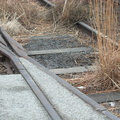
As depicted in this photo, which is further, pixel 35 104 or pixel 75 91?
pixel 75 91

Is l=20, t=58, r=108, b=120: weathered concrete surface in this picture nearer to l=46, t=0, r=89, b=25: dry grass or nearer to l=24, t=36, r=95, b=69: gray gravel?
l=24, t=36, r=95, b=69: gray gravel

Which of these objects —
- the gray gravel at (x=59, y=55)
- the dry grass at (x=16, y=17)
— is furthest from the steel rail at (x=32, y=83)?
the dry grass at (x=16, y=17)

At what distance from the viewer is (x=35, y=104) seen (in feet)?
13.2

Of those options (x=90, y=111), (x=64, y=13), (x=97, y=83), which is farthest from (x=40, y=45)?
(x=90, y=111)

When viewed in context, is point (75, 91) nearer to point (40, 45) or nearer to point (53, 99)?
point (53, 99)

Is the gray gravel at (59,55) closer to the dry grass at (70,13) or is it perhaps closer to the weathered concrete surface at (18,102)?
the dry grass at (70,13)

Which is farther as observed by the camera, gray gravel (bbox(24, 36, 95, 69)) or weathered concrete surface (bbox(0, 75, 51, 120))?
gray gravel (bbox(24, 36, 95, 69))

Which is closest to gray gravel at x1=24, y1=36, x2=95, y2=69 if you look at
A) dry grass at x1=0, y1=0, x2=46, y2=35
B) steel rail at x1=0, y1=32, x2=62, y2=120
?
dry grass at x1=0, y1=0, x2=46, y2=35

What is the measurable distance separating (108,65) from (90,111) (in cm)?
115

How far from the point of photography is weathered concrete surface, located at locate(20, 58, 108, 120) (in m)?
3.80

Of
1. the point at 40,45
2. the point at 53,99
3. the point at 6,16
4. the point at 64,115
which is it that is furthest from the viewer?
the point at 6,16

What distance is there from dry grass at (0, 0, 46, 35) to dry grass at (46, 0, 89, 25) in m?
0.49

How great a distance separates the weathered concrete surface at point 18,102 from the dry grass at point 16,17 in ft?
10.1

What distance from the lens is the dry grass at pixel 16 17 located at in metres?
7.77
